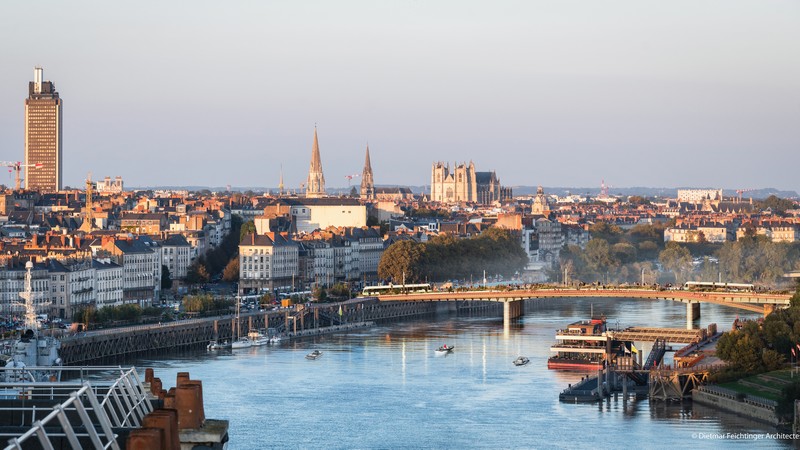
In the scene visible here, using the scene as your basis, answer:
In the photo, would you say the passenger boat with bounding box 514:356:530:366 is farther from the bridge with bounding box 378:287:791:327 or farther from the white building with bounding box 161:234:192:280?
the white building with bounding box 161:234:192:280

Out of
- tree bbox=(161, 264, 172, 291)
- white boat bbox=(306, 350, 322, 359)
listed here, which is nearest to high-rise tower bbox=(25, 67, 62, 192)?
tree bbox=(161, 264, 172, 291)

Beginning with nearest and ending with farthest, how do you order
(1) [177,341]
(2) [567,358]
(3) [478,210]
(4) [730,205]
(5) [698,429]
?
(5) [698,429] < (2) [567,358] < (1) [177,341] < (3) [478,210] < (4) [730,205]

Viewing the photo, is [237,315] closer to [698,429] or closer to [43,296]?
[43,296]

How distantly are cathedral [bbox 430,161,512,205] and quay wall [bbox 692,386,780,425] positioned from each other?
416 ft

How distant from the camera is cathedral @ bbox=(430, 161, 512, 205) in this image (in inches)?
6368

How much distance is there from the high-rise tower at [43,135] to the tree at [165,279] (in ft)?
202

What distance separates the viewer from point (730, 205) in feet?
509

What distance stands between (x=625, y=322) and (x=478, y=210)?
78435 millimetres

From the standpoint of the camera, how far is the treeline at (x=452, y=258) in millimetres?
69812

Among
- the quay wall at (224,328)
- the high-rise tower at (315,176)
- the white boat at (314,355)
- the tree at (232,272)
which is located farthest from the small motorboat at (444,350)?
the high-rise tower at (315,176)

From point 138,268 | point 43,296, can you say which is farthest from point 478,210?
point 43,296

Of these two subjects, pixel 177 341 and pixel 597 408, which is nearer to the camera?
pixel 597 408

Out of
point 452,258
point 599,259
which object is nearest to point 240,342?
point 452,258

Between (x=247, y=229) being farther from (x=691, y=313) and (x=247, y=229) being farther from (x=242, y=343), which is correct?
(x=242, y=343)
